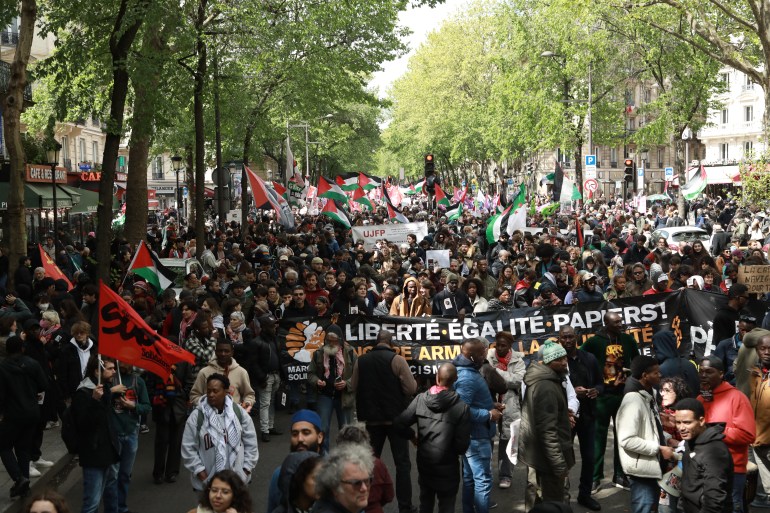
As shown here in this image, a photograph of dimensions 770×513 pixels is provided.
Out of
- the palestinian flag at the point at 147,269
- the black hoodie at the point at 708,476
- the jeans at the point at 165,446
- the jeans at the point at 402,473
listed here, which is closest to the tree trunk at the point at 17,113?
the palestinian flag at the point at 147,269

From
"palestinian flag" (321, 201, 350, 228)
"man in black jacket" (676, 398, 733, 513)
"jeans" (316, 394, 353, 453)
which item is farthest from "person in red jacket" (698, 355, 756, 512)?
"palestinian flag" (321, 201, 350, 228)

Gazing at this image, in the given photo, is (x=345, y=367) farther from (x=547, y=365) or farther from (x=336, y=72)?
(x=336, y=72)

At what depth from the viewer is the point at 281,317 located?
13.3 metres

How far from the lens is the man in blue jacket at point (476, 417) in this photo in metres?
7.94

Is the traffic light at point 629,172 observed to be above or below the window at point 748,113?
below

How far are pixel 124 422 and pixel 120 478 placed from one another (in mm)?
563

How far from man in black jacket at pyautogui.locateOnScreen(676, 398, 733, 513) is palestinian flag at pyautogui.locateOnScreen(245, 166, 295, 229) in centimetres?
2127

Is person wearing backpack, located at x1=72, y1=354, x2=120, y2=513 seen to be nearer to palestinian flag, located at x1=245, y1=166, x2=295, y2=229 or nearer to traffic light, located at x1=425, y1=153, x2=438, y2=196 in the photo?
palestinian flag, located at x1=245, y1=166, x2=295, y2=229

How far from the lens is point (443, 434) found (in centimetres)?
745

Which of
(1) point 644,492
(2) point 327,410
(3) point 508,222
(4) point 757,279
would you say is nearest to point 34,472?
(2) point 327,410

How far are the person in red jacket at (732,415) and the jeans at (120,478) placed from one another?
4.62 m

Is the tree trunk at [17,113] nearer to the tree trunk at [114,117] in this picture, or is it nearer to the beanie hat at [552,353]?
the tree trunk at [114,117]

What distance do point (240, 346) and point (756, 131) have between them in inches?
3065

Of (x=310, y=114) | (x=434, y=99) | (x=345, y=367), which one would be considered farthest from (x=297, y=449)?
(x=434, y=99)
